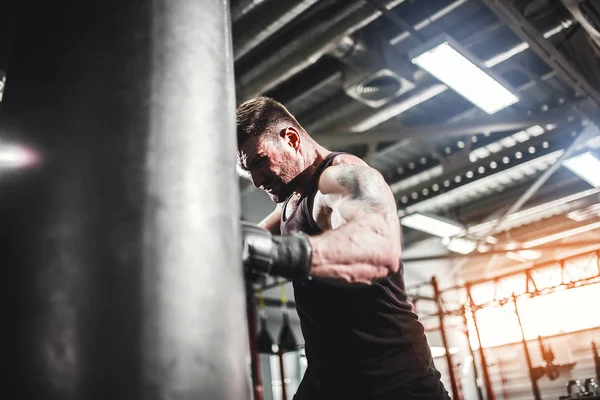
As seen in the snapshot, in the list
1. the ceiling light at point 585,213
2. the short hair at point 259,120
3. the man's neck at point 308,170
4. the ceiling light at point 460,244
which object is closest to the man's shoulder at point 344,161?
the man's neck at point 308,170

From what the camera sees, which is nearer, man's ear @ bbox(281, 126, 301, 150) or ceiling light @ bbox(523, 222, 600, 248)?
man's ear @ bbox(281, 126, 301, 150)

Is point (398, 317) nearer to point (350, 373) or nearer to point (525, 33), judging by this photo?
point (350, 373)

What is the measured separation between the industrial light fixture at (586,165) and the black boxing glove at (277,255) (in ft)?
17.1

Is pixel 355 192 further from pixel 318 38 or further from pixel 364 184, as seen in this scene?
pixel 318 38

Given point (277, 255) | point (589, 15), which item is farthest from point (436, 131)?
point (277, 255)

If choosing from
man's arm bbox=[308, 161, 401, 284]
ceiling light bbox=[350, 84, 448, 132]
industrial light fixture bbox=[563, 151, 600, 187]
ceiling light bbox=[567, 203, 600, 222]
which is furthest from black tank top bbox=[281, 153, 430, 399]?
ceiling light bbox=[567, 203, 600, 222]

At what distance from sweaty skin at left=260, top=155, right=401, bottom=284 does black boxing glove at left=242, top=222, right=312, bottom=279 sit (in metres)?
0.02

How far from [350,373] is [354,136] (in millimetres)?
2849

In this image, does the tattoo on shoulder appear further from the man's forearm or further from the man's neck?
the man's neck

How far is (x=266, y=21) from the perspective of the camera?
3160 millimetres

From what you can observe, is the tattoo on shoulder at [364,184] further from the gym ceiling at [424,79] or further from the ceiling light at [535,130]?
the ceiling light at [535,130]

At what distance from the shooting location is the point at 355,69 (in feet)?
12.9

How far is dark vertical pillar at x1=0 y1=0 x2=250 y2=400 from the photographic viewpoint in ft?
2.06

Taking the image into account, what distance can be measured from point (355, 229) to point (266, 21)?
2.39 meters
